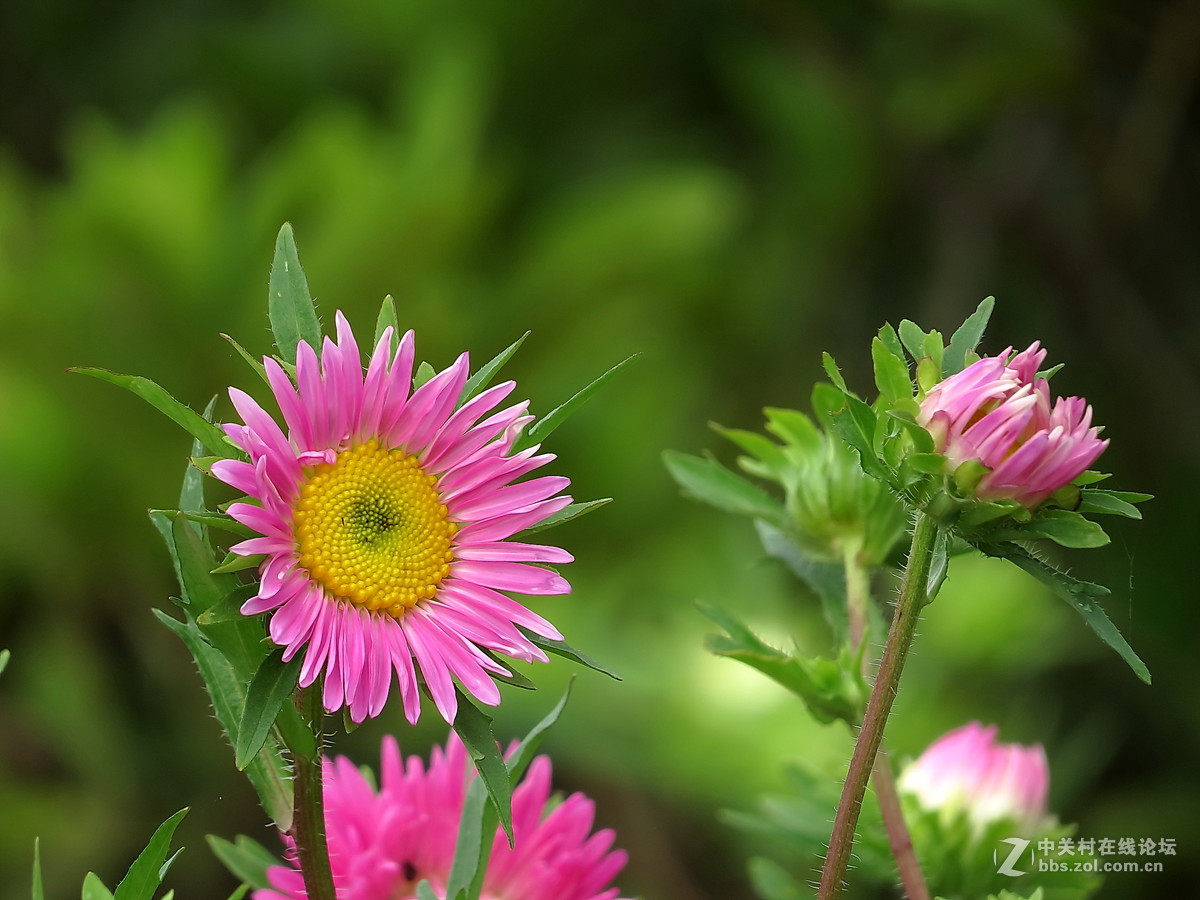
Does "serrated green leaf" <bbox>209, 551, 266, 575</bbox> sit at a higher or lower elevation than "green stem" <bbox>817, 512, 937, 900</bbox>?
lower

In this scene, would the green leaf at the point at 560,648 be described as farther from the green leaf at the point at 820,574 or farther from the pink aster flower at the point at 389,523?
the green leaf at the point at 820,574

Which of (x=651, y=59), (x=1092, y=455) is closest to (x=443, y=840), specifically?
(x=1092, y=455)

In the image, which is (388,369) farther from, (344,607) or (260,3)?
(260,3)

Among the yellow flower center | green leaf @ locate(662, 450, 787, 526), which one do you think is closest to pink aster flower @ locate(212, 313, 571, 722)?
the yellow flower center

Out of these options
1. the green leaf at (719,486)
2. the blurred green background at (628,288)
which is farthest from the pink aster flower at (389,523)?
the blurred green background at (628,288)

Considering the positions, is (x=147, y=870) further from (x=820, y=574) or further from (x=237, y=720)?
(x=820, y=574)

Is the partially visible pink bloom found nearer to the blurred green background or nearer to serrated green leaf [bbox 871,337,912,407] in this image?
serrated green leaf [bbox 871,337,912,407]
